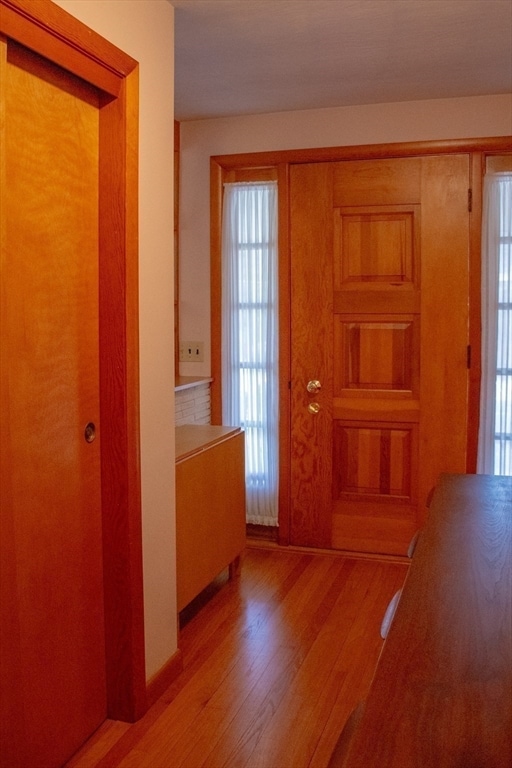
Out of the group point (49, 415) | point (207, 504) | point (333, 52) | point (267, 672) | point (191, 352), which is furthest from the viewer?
point (191, 352)

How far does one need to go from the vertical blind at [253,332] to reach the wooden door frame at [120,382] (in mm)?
1774

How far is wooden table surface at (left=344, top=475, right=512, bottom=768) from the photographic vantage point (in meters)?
0.99

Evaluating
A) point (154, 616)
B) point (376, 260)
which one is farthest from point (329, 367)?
point (154, 616)

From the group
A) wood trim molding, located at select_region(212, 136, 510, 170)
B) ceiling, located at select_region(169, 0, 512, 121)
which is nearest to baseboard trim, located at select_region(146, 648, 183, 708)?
ceiling, located at select_region(169, 0, 512, 121)

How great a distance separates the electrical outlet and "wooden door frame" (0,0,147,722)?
184 centimetres

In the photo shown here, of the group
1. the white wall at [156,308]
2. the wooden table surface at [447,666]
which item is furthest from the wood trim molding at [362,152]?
the wooden table surface at [447,666]

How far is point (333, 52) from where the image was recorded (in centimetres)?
307

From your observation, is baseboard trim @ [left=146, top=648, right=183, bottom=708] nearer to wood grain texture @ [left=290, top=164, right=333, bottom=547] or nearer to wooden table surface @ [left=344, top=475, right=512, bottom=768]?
wooden table surface @ [left=344, top=475, right=512, bottom=768]

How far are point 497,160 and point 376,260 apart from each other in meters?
0.77

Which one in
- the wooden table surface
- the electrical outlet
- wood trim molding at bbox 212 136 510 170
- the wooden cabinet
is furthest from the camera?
the electrical outlet

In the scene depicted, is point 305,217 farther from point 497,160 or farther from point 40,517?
point 40,517

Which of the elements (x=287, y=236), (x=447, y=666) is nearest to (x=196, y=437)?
(x=287, y=236)

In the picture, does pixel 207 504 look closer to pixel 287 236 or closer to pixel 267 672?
pixel 267 672

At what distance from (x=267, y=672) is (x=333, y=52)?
8.24 feet
